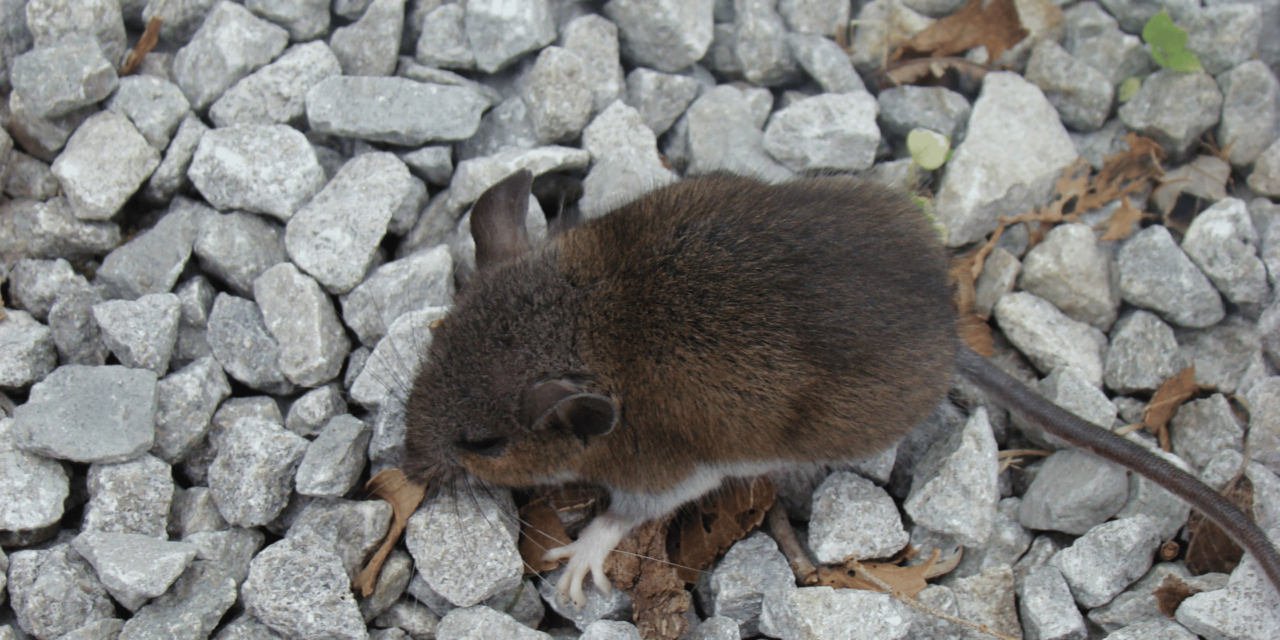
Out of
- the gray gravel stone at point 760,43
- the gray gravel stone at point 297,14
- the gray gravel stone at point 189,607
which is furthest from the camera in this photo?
the gray gravel stone at point 760,43

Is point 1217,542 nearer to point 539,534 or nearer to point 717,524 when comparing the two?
point 717,524

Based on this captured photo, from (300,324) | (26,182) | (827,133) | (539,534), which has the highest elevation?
(827,133)

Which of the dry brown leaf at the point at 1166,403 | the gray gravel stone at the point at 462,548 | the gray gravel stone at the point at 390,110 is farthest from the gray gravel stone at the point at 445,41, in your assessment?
the dry brown leaf at the point at 1166,403

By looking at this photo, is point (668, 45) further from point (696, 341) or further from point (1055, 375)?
Result: point (1055, 375)

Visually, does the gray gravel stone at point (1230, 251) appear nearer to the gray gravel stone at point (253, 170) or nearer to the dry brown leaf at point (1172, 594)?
the dry brown leaf at point (1172, 594)

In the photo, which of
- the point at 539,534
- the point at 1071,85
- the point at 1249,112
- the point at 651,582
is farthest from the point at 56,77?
the point at 1249,112

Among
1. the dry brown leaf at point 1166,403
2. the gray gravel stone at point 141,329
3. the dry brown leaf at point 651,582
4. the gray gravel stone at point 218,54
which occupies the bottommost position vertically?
the dry brown leaf at point 651,582
